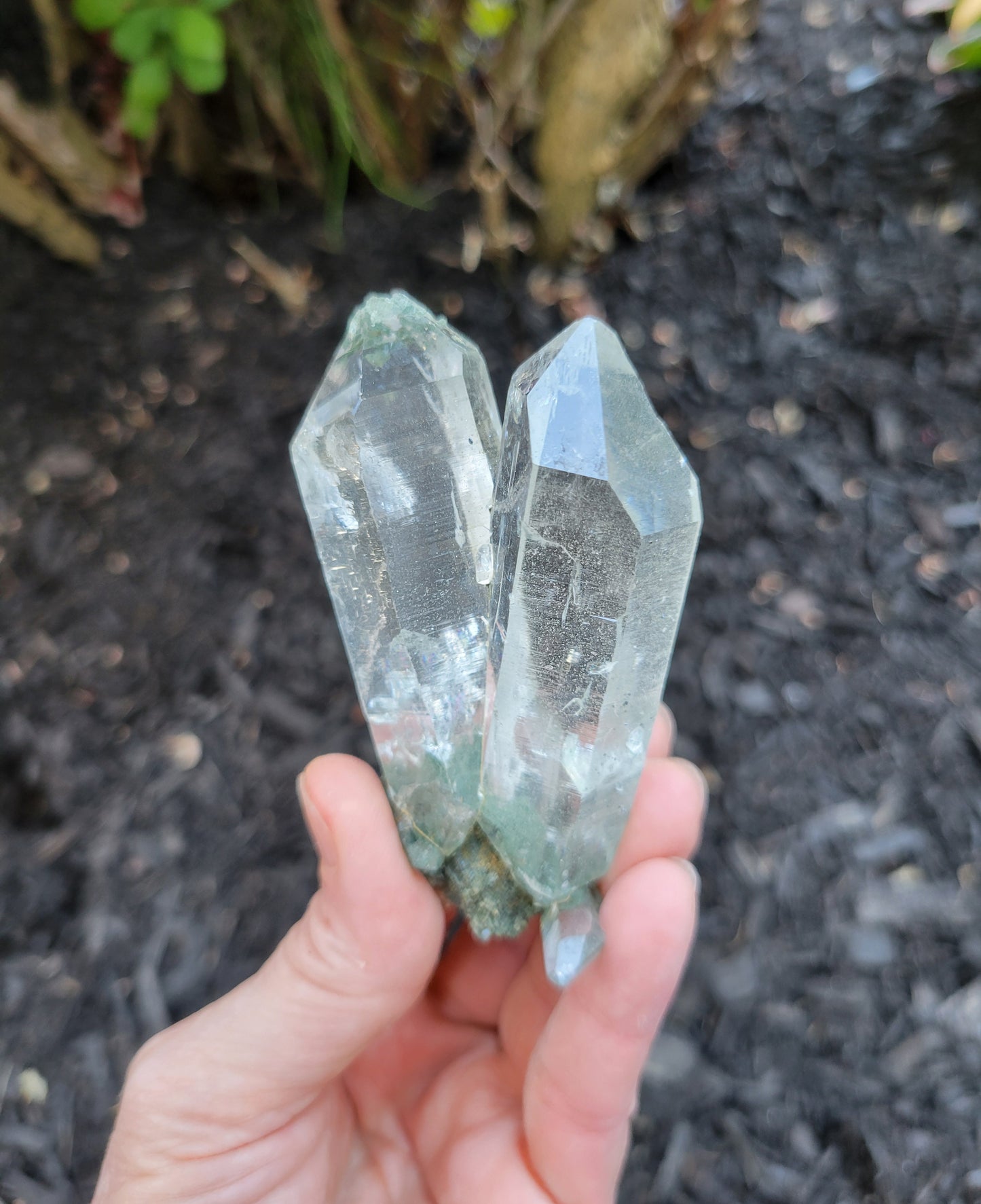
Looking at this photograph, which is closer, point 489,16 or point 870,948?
point 870,948

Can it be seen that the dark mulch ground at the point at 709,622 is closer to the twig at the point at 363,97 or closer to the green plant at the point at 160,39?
the twig at the point at 363,97

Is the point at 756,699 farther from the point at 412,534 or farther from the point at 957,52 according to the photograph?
the point at 957,52

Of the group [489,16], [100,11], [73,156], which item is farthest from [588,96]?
[73,156]

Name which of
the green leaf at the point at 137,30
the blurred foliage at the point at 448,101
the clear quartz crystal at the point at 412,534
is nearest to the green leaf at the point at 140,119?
the blurred foliage at the point at 448,101

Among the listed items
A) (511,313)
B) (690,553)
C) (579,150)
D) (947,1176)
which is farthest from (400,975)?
(579,150)

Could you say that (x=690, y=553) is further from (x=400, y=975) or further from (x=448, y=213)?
(x=448, y=213)

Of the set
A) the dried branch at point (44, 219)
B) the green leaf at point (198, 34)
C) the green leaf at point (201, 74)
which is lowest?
the dried branch at point (44, 219)

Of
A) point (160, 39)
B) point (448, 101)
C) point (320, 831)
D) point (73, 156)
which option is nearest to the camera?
point (320, 831)
